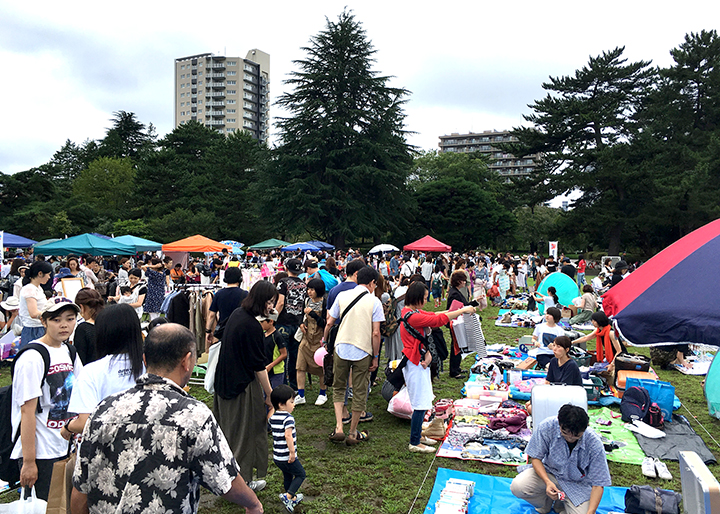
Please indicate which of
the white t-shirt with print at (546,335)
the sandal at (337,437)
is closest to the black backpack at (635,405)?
the white t-shirt with print at (546,335)

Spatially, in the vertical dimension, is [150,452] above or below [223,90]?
below

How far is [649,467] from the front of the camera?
4.71m

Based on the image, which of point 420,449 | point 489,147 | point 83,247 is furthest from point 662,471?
point 489,147

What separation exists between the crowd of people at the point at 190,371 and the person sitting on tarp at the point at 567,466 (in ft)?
0.19

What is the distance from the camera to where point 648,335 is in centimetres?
258

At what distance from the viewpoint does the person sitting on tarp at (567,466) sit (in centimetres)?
367

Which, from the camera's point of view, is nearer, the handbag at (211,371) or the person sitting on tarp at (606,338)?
the handbag at (211,371)

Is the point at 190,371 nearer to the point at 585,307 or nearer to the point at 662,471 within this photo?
the point at 662,471

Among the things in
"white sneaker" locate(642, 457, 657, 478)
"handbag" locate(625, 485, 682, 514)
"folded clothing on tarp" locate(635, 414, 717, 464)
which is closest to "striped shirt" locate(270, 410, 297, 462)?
"handbag" locate(625, 485, 682, 514)

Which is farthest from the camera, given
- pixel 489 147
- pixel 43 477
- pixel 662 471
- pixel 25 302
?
pixel 489 147

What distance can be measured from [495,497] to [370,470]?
1.18 metres

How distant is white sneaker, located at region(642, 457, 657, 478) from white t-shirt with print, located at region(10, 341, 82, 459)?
500cm

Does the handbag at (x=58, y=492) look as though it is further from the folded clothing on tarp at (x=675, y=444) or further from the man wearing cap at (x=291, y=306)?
the folded clothing on tarp at (x=675, y=444)

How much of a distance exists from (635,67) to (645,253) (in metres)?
14.0
